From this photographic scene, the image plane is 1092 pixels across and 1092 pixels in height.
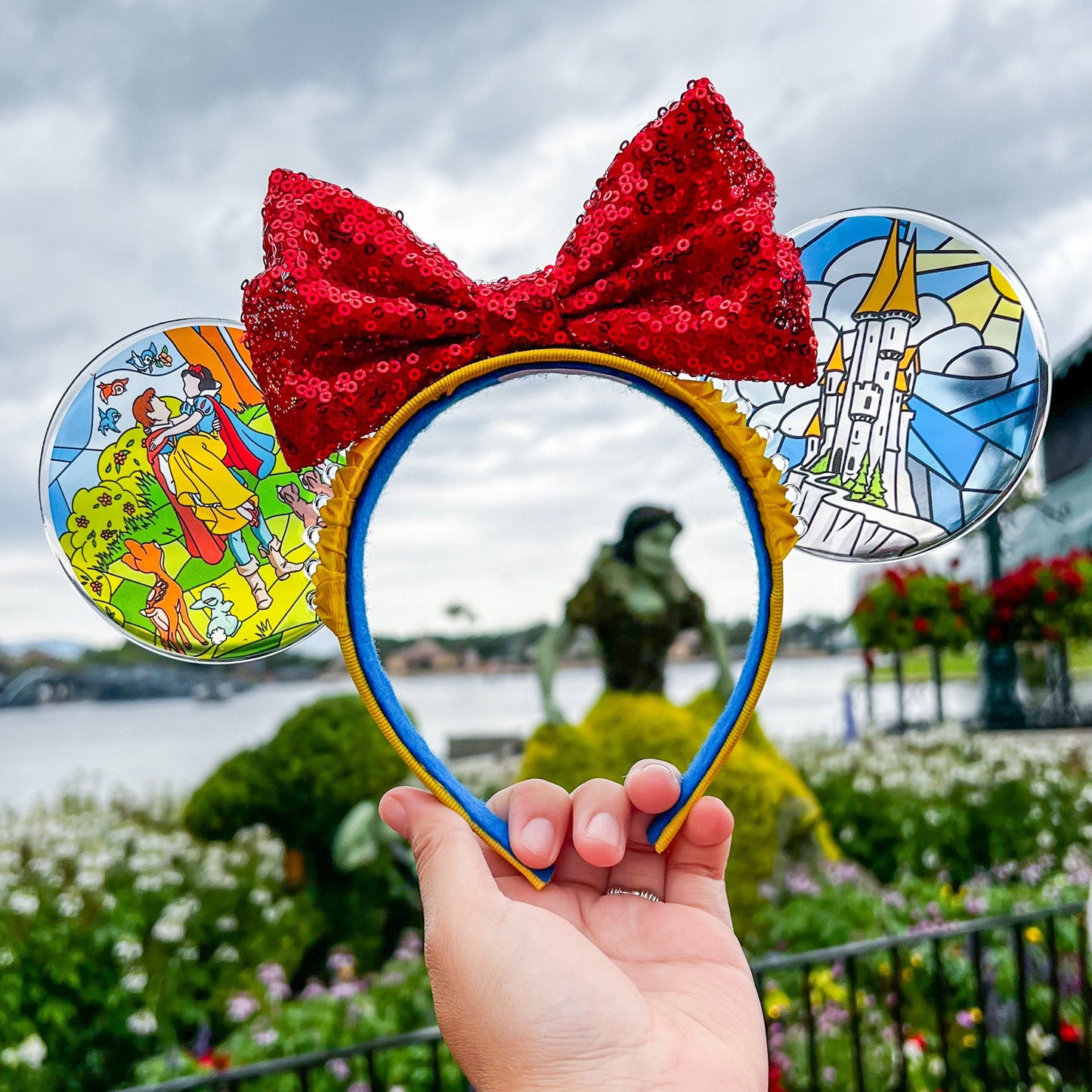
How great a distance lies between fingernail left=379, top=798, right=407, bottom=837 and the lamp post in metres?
5.55

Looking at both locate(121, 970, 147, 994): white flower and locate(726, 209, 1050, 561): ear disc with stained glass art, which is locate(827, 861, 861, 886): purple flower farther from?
locate(726, 209, 1050, 561): ear disc with stained glass art

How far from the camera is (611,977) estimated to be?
2.52 feet

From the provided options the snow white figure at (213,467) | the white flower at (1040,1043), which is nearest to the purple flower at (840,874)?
the white flower at (1040,1043)

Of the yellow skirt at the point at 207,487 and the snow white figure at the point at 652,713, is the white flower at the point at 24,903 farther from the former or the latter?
the yellow skirt at the point at 207,487

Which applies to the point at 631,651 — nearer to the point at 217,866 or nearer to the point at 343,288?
the point at 217,866

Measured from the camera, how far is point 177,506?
36.1 inches

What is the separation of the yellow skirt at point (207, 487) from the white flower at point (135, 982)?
6.16 ft

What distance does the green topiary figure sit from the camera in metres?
3.23

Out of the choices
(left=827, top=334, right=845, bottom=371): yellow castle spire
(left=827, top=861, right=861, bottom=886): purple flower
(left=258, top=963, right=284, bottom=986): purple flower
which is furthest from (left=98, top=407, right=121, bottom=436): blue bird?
(left=827, top=861, right=861, bottom=886): purple flower

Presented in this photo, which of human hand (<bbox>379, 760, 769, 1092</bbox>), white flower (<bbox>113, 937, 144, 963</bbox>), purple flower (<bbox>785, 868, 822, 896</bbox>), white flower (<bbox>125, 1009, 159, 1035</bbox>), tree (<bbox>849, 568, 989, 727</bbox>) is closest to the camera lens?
human hand (<bbox>379, 760, 769, 1092</bbox>)

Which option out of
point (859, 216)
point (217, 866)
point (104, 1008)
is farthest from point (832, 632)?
point (859, 216)

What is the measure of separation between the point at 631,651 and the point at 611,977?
2509 millimetres

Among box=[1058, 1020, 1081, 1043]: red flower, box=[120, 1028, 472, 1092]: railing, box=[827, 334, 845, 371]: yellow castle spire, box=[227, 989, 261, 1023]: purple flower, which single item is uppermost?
box=[827, 334, 845, 371]: yellow castle spire

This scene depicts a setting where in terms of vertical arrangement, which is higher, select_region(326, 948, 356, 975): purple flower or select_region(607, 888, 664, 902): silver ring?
select_region(607, 888, 664, 902): silver ring
